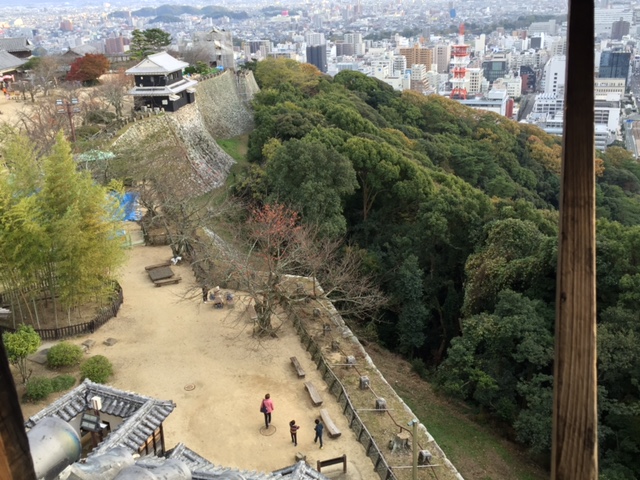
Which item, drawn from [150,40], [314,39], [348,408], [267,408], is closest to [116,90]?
[150,40]

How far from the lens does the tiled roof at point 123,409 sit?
759 cm

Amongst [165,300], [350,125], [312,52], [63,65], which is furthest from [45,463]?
[312,52]

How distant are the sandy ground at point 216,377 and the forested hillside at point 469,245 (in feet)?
13.1

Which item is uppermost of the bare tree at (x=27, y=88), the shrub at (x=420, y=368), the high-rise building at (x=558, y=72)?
the bare tree at (x=27, y=88)

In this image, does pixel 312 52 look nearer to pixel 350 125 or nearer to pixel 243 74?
pixel 243 74

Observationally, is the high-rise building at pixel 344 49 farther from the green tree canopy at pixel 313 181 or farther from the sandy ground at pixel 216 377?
the sandy ground at pixel 216 377

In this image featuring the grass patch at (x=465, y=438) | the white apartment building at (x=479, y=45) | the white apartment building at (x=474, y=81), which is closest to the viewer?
the grass patch at (x=465, y=438)

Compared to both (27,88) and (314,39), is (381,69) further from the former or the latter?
(27,88)

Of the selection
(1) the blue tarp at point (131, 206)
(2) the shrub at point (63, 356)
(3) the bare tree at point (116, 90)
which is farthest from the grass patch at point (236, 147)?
(2) the shrub at point (63, 356)

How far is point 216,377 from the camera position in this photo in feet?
37.9

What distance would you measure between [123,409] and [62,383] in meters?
3.39

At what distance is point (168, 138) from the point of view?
24.1m

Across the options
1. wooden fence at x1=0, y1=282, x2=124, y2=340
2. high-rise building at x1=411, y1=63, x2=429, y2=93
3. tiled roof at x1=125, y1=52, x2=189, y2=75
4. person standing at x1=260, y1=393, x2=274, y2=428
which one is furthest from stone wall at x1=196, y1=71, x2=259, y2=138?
high-rise building at x1=411, y1=63, x2=429, y2=93

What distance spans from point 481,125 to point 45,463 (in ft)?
123
